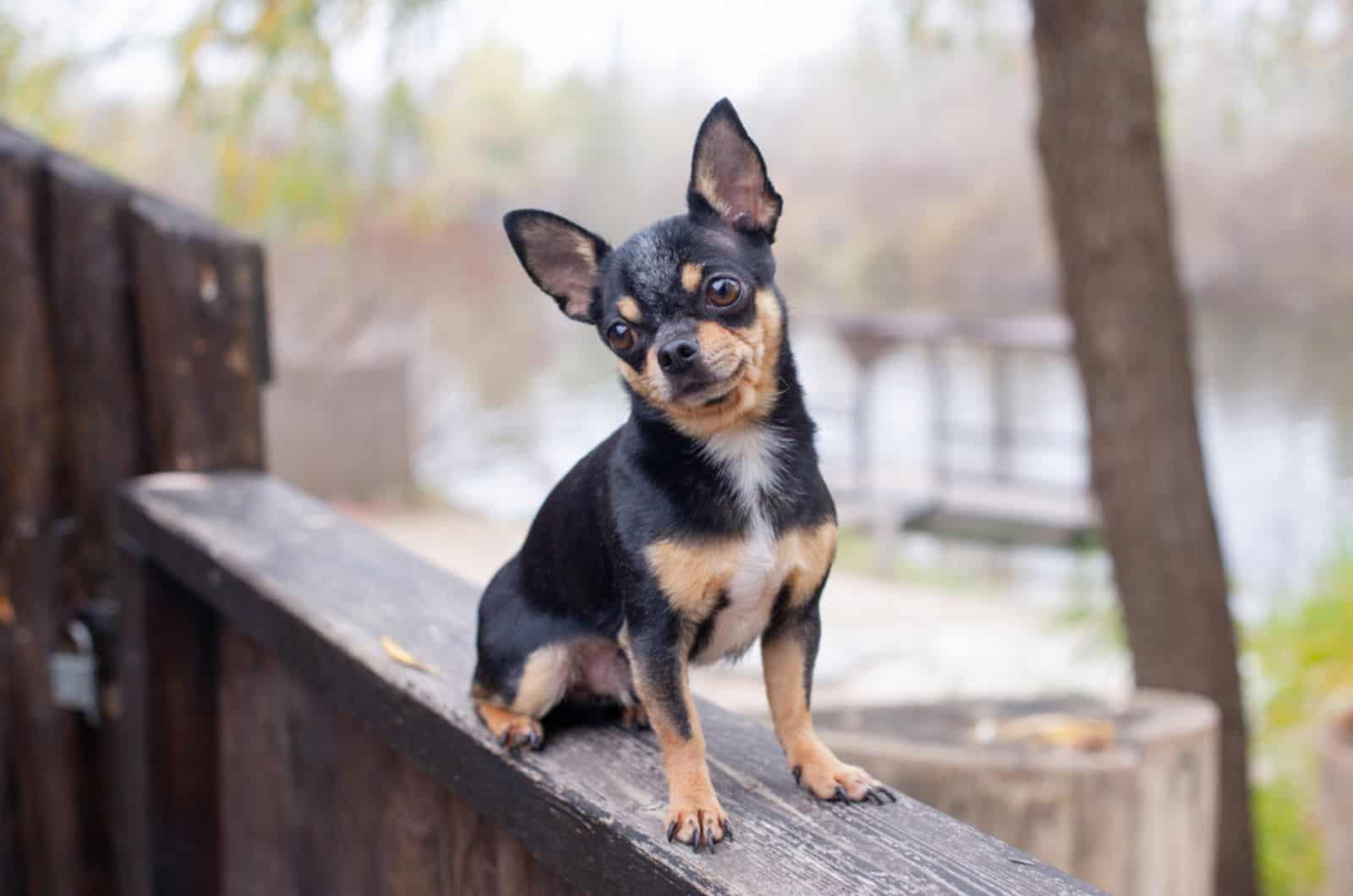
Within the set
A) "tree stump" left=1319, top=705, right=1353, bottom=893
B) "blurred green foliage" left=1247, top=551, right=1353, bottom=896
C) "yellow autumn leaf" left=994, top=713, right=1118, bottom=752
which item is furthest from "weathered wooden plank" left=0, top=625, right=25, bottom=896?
"blurred green foliage" left=1247, top=551, right=1353, bottom=896

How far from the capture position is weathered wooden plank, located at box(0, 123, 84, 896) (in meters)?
2.09

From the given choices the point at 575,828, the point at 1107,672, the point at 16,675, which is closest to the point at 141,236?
the point at 16,675

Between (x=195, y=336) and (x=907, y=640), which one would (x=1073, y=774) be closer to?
(x=195, y=336)

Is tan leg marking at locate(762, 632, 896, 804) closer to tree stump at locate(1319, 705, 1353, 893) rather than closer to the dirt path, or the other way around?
tree stump at locate(1319, 705, 1353, 893)

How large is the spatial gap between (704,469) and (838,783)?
0.28 metres

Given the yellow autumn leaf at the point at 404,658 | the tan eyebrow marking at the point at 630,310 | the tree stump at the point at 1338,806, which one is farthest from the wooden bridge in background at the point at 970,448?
the tan eyebrow marking at the point at 630,310

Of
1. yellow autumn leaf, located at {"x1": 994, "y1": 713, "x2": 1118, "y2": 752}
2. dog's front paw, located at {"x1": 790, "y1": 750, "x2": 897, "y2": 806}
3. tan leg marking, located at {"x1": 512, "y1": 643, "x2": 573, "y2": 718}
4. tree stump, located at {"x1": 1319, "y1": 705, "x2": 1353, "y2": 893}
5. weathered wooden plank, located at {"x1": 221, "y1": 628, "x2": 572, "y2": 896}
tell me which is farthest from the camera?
tree stump, located at {"x1": 1319, "y1": 705, "x2": 1353, "y2": 893}

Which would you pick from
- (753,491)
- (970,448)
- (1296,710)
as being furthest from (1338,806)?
(970,448)

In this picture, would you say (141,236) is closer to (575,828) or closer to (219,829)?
(219,829)

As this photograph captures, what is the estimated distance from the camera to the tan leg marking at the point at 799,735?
3.50ft

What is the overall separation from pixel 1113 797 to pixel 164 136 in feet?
19.6

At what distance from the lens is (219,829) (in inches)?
79.6

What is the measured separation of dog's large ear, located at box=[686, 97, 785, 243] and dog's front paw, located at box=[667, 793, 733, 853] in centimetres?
44

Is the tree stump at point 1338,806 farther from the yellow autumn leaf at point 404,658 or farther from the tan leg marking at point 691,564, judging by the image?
the tan leg marking at point 691,564
